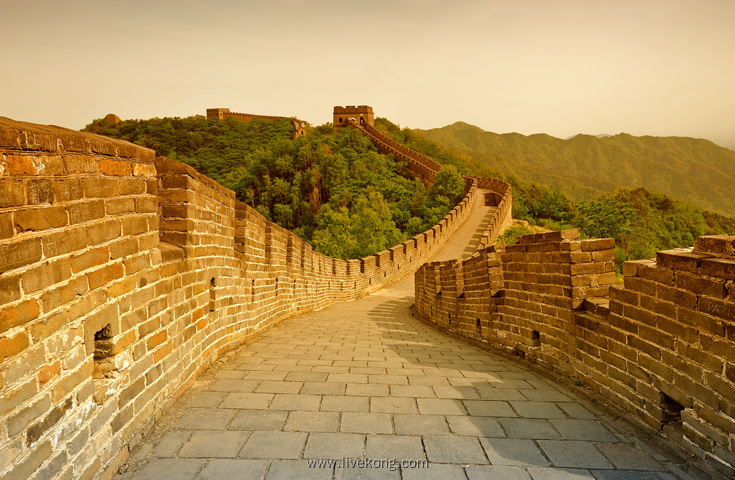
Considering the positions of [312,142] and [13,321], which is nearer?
[13,321]

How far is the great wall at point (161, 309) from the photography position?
1.63 meters

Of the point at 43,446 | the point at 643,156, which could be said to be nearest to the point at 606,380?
the point at 43,446

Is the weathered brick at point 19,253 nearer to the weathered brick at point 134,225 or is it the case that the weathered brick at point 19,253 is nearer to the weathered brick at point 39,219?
the weathered brick at point 39,219

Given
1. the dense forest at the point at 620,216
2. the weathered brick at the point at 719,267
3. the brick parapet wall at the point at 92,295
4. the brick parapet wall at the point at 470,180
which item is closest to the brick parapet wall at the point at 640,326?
the weathered brick at the point at 719,267

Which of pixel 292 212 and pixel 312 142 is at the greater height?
pixel 312 142

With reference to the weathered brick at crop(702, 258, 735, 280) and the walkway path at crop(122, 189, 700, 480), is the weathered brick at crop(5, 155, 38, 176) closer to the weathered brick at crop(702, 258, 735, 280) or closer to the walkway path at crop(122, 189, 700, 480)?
the walkway path at crop(122, 189, 700, 480)

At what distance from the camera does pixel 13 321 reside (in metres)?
1.54

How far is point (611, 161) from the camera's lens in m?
134

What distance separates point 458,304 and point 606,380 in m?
4.24

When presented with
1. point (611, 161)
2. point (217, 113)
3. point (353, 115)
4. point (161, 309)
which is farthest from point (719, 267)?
point (611, 161)

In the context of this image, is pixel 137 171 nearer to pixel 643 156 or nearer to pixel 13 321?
pixel 13 321

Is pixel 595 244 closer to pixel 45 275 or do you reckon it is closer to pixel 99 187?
pixel 99 187

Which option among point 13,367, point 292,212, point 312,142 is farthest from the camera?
point 312,142

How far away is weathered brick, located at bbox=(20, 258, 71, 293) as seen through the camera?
5.29ft
